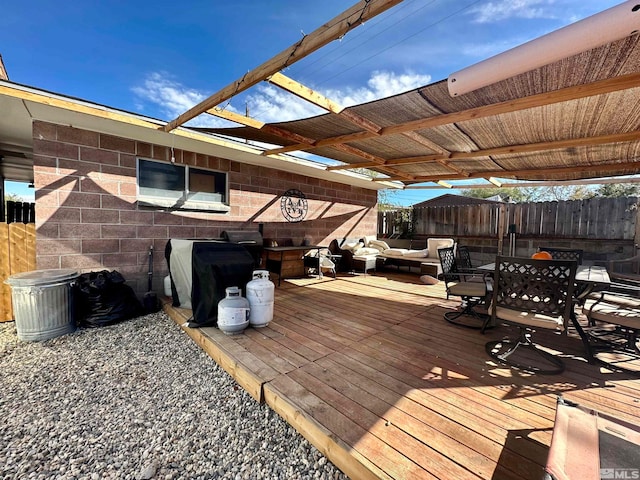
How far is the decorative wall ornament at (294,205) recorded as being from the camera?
6.12 metres

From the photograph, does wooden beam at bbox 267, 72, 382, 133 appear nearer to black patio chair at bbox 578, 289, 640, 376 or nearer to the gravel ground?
the gravel ground

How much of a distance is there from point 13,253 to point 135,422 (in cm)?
321

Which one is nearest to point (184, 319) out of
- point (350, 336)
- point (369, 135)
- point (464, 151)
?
point (350, 336)

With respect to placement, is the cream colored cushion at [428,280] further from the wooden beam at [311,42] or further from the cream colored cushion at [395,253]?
the wooden beam at [311,42]

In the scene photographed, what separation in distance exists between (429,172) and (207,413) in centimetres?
562

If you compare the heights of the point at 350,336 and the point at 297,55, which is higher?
the point at 297,55

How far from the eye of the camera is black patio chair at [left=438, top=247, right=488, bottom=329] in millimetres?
3314

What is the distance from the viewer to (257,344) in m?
2.69

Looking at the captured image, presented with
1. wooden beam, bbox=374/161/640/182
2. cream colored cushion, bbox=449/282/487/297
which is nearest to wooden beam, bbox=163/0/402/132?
cream colored cushion, bbox=449/282/487/297

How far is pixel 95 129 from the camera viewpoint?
3652mm

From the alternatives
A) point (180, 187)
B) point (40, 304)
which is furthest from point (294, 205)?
point (40, 304)

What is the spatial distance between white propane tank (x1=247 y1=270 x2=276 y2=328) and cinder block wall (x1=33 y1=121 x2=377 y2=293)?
90.3 inches

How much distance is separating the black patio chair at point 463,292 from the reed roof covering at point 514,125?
163cm

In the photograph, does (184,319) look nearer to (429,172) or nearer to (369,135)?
(369,135)
